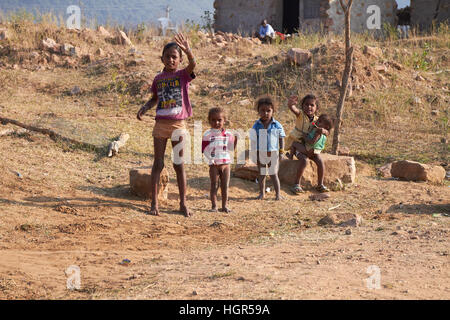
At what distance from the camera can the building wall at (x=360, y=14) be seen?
47.4 feet

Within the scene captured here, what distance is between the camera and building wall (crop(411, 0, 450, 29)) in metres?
14.2

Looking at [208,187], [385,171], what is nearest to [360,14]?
[385,171]

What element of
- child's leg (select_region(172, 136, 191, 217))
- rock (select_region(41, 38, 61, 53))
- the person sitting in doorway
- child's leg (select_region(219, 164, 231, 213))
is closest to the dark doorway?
the person sitting in doorway

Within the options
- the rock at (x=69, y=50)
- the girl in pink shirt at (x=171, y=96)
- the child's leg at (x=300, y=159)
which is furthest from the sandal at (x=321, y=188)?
the rock at (x=69, y=50)

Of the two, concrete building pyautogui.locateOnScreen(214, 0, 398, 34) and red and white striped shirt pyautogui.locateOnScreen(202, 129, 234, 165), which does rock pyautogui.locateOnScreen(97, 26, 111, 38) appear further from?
red and white striped shirt pyautogui.locateOnScreen(202, 129, 234, 165)

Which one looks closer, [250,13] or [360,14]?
[360,14]

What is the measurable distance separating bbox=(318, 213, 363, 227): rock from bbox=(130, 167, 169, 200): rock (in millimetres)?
1711

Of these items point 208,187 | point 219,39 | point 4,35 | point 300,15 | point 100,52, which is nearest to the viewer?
point 208,187

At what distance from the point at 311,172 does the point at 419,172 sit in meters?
1.38

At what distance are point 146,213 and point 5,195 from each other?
1.39 meters

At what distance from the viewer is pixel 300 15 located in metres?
16.0

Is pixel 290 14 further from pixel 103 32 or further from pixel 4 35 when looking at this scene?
pixel 4 35
